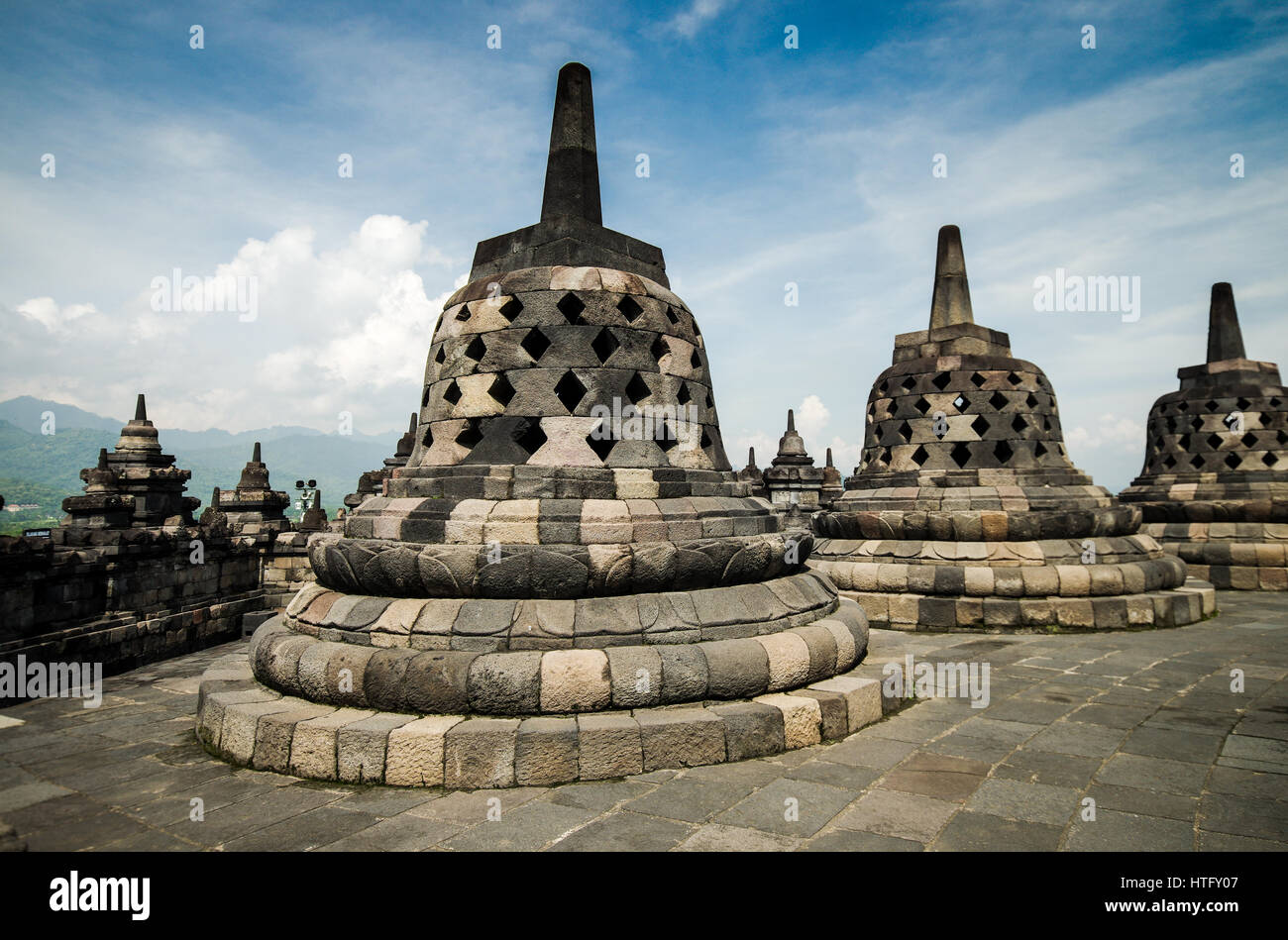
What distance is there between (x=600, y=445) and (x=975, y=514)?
528 cm

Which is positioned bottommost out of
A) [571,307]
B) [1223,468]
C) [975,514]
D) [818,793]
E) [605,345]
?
[818,793]

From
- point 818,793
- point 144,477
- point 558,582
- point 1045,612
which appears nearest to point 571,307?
point 558,582

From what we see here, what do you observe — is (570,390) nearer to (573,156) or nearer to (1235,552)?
(573,156)

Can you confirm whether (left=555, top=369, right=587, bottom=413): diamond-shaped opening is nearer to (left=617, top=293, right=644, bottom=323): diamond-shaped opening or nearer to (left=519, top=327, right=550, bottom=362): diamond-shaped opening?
(left=519, top=327, right=550, bottom=362): diamond-shaped opening

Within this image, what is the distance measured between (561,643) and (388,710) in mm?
1058

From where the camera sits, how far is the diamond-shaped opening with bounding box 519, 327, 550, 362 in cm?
522

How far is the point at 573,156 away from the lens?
229 inches

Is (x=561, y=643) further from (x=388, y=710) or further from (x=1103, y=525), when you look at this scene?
(x=1103, y=525)

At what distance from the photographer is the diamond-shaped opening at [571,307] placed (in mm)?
5215

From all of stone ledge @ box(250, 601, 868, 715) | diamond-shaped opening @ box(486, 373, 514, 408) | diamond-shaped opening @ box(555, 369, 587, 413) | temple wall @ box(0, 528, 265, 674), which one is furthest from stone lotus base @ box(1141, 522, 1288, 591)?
temple wall @ box(0, 528, 265, 674)

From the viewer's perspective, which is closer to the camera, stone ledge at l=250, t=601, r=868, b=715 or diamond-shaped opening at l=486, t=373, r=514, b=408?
stone ledge at l=250, t=601, r=868, b=715

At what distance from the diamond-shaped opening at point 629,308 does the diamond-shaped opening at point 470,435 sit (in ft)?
4.57

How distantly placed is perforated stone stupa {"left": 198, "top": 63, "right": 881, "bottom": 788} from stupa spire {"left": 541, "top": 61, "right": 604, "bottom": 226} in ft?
0.07
